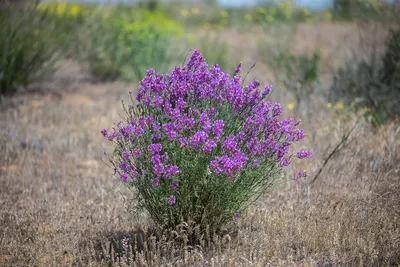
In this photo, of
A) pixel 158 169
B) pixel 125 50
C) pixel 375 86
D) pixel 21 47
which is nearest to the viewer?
pixel 158 169

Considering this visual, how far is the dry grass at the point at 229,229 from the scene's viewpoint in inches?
134

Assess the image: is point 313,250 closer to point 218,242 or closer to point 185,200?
point 218,242

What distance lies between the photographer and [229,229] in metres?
3.82

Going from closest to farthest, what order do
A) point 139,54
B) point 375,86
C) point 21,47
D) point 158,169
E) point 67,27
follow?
point 158,169
point 375,86
point 21,47
point 139,54
point 67,27

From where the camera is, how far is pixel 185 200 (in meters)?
3.43

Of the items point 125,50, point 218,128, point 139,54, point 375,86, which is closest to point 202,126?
point 218,128

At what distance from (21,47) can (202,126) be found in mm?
5415

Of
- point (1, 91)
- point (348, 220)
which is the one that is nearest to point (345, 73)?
point (348, 220)

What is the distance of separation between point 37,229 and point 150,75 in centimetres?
143

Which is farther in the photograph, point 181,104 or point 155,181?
point 181,104

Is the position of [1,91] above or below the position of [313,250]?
above

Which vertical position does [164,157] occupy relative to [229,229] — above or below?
above

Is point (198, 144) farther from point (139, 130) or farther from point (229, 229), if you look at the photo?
point (229, 229)

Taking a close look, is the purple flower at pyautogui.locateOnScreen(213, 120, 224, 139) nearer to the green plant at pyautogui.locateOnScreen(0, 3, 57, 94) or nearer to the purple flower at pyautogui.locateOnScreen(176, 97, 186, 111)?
the purple flower at pyautogui.locateOnScreen(176, 97, 186, 111)
